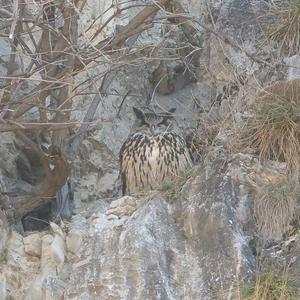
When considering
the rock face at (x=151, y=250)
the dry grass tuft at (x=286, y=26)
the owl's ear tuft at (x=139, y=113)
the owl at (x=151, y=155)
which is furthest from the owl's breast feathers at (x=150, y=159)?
the dry grass tuft at (x=286, y=26)

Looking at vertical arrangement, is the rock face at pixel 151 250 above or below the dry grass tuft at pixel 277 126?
below

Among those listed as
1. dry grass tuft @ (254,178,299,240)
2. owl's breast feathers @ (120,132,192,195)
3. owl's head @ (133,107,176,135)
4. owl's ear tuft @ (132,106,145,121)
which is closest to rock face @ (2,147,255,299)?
dry grass tuft @ (254,178,299,240)

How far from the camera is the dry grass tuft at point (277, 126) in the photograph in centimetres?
650

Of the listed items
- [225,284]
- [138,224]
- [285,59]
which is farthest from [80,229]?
[285,59]

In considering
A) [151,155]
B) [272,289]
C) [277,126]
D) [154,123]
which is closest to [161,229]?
[272,289]

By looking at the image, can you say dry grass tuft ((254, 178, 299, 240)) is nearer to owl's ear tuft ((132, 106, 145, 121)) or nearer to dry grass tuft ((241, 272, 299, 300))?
dry grass tuft ((241, 272, 299, 300))

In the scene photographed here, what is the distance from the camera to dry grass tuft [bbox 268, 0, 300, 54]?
24.0 ft

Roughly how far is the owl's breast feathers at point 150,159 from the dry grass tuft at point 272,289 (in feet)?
5.19

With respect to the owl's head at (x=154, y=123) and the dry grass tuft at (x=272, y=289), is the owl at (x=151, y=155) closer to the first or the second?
the owl's head at (x=154, y=123)

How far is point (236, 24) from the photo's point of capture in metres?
7.84

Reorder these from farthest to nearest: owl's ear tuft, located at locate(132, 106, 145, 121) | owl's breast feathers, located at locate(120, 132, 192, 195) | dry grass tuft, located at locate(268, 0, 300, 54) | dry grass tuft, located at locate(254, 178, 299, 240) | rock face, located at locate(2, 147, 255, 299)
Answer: owl's ear tuft, located at locate(132, 106, 145, 121)
dry grass tuft, located at locate(268, 0, 300, 54)
owl's breast feathers, located at locate(120, 132, 192, 195)
dry grass tuft, located at locate(254, 178, 299, 240)
rock face, located at locate(2, 147, 255, 299)

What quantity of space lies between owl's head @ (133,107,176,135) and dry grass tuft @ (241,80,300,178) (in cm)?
Answer: 86

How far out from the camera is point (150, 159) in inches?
286

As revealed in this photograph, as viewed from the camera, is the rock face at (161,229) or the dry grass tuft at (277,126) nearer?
the rock face at (161,229)
